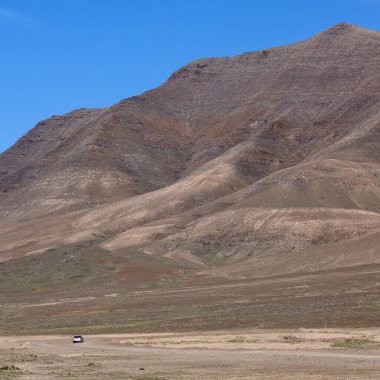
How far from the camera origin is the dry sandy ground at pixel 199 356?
108ft

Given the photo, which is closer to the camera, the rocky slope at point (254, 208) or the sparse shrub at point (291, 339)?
the sparse shrub at point (291, 339)

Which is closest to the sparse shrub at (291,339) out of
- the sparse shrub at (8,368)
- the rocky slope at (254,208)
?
the sparse shrub at (8,368)

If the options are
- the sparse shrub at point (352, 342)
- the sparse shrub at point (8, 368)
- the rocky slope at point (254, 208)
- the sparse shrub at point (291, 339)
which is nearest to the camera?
the sparse shrub at point (8, 368)

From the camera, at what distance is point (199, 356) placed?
4194 centimetres

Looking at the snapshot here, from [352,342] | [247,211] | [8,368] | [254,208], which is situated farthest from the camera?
[254,208]

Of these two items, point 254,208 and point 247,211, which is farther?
point 254,208

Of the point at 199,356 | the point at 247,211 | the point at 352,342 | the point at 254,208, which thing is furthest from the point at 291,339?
the point at 254,208

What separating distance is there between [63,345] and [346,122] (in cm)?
13947

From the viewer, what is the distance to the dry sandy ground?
33.0m

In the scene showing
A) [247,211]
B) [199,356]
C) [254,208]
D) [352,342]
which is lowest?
[352,342]

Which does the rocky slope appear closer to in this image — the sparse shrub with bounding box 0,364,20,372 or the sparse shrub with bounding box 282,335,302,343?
the sparse shrub with bounding box 282,335,302,343

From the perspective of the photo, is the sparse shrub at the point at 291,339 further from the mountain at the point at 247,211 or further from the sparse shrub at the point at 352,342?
the mountain at the point at 247,211

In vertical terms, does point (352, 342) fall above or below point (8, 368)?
below

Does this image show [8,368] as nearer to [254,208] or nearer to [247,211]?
[247,211]
